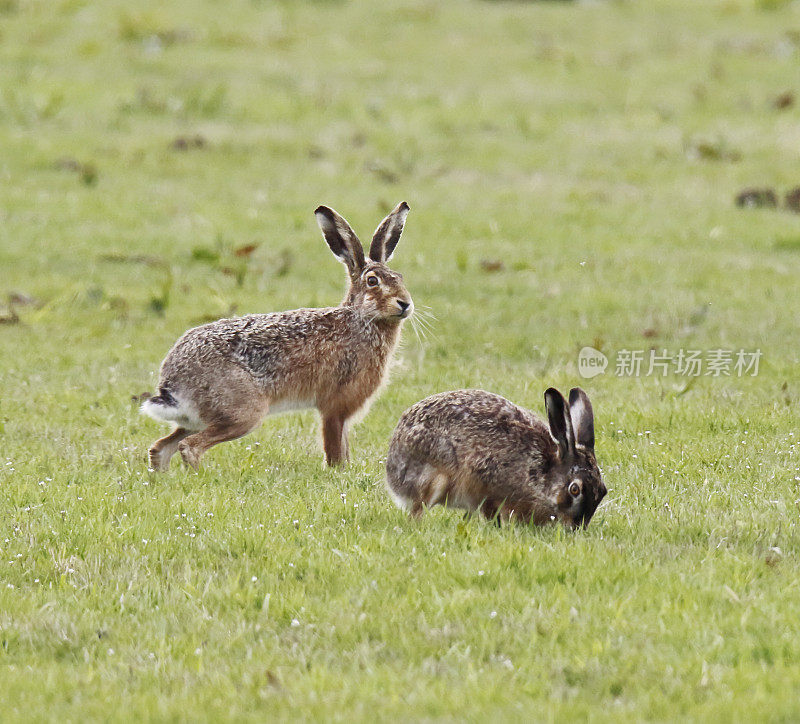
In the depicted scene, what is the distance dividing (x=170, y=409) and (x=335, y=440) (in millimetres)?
1215

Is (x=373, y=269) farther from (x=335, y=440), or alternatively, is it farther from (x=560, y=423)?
(x=560, y=423)

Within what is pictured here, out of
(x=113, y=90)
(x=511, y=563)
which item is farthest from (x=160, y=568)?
(x=113, y=90)

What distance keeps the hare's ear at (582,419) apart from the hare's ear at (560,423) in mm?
219

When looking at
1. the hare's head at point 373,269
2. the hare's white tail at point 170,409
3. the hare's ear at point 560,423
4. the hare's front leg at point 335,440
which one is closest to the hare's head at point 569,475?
the hare's ear at point 560,423

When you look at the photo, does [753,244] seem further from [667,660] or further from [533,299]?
[667,660]

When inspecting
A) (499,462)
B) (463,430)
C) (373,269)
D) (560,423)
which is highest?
(373,269)

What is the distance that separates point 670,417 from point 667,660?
15.4ft

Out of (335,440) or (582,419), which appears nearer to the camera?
(582,419)

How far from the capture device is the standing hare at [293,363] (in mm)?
8883

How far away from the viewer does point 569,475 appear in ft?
24.3

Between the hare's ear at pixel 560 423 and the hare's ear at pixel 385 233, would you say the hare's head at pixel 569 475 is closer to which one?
the hare's ear at pixel 560 423

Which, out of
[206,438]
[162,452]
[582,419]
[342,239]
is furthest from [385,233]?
[582,419]

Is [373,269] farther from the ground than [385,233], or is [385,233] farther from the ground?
[385,233]

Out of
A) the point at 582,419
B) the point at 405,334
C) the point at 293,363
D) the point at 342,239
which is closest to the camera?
the point at 582,419
